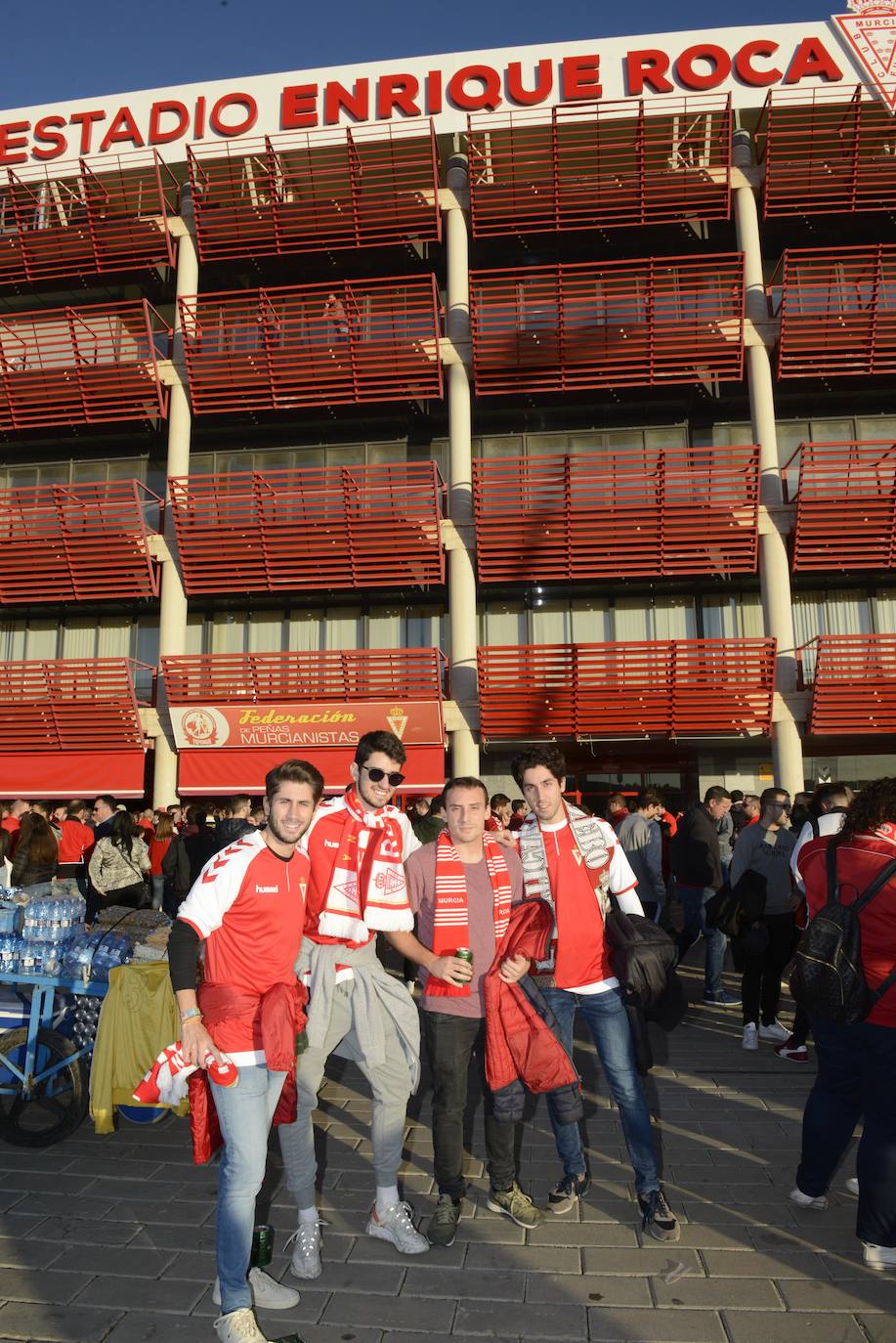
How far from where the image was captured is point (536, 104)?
1969 cm

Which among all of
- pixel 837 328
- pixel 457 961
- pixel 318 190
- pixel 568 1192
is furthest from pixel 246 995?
pixel 318 190

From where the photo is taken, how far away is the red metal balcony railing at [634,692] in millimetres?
18016

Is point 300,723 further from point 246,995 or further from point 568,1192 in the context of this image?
point 246,995

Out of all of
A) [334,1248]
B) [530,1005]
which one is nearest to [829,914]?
[530,1005]

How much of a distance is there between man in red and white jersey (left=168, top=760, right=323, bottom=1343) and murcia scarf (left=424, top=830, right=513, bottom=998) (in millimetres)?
793

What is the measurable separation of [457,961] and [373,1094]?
759 millimetres

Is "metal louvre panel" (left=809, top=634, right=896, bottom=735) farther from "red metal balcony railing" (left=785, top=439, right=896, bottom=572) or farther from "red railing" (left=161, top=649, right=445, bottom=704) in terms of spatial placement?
"red railing" (left=161, top=649, right=445, bottom=704)

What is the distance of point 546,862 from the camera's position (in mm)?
4488

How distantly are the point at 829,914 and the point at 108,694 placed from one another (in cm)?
1802

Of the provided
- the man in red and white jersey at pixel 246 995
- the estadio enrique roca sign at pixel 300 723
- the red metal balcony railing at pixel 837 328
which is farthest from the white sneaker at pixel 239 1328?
the red metal balcony railing at pixel 837 328

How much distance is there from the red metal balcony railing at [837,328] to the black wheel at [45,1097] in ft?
60.1

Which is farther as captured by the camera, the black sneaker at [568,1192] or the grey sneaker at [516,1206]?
the black sneaker at [568,1192]

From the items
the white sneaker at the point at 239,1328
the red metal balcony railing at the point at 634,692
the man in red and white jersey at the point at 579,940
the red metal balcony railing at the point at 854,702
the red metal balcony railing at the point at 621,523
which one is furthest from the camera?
the red metal balcony railing at the point at 621,523

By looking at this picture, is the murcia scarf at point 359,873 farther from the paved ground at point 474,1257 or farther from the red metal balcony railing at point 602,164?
the red metal balcony railing at point 602,164
